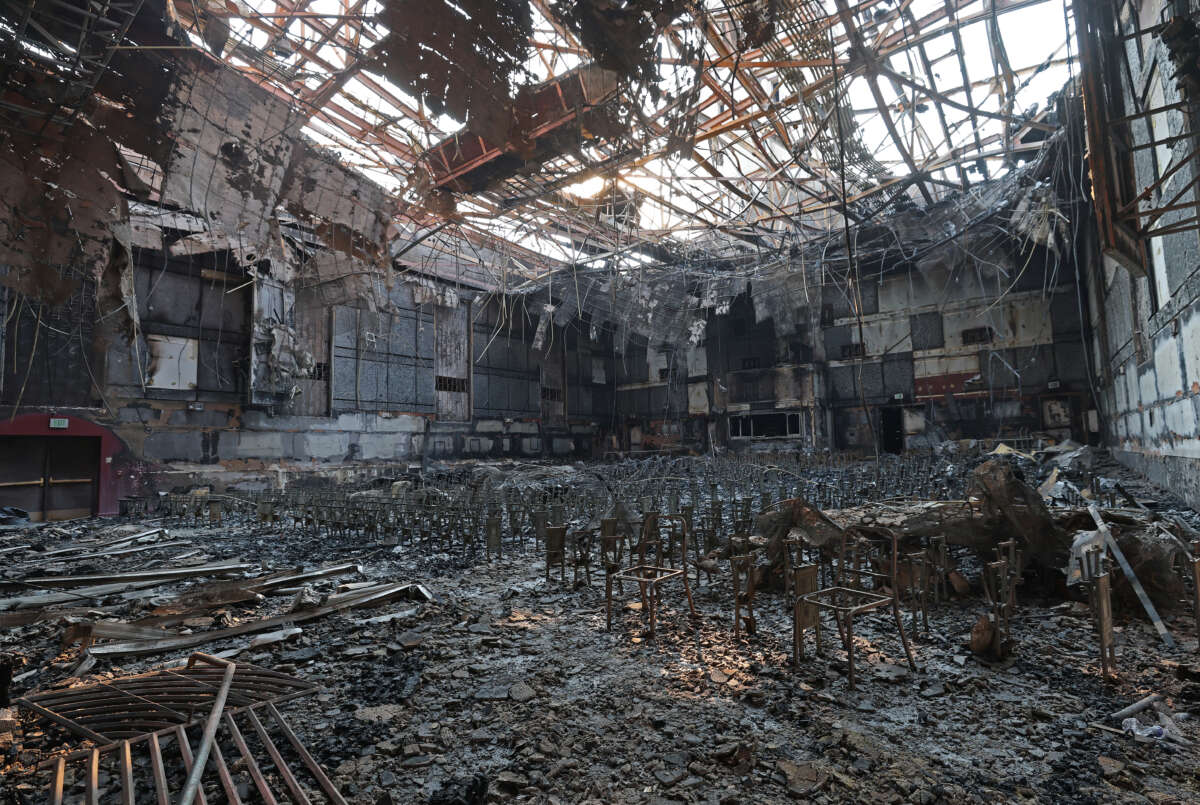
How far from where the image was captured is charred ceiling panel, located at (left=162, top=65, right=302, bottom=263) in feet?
19.1

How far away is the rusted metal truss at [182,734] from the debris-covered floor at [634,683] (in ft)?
0.15

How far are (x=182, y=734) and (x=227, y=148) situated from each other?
5.88 m

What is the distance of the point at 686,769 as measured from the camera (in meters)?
2.83

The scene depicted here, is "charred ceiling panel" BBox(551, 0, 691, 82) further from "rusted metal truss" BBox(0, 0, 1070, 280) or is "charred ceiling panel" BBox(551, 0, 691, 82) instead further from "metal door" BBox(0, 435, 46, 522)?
"metal door" BBox(0, 435, 46, 522)

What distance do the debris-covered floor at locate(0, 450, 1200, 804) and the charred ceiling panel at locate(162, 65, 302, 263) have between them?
4.29 m

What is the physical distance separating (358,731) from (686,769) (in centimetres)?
192

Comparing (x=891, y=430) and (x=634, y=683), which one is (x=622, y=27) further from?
(x=891, y=430)

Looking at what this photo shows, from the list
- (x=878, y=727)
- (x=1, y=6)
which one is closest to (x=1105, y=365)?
(x=878, y=727)

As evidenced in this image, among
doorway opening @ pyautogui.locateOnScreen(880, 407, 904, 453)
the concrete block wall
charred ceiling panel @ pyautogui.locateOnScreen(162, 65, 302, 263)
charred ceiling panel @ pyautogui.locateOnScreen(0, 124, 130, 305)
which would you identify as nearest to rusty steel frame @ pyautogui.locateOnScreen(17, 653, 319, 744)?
charred ceiling panel @ pyautogui.locateOnScreen(162, 65, 302, 263)

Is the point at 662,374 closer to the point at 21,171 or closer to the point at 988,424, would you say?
the point at 988,424

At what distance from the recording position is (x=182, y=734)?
9.92 ft

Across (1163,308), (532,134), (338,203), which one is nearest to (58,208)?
(338,203)

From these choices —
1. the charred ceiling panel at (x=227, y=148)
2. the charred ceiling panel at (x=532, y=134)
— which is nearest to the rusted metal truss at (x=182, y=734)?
the charred ceiling panel at (x=532, y=134)

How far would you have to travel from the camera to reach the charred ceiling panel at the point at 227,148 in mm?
5809
